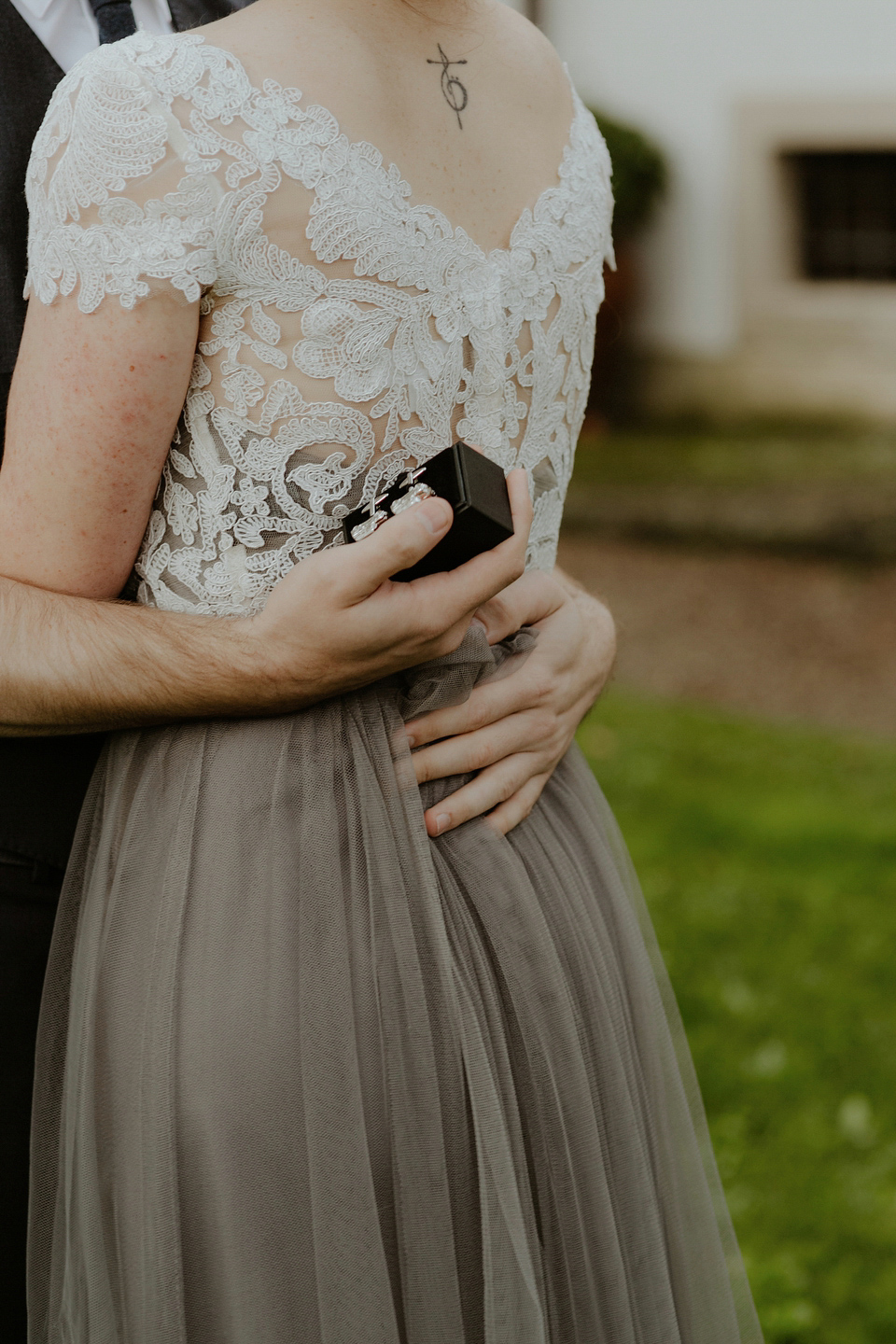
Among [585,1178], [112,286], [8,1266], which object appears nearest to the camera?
[112,286]

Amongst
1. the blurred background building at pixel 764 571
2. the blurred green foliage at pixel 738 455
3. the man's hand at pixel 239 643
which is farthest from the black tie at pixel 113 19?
→ the blurred green foliage at pixel 738 455

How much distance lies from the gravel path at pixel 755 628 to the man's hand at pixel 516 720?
12.7ft

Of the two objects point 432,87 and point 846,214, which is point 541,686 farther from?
point 846,214

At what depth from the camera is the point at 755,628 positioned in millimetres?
6348

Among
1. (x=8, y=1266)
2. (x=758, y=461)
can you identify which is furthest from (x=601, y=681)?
(x=758, y=461)

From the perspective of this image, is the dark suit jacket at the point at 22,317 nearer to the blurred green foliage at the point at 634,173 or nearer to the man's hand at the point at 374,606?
the man's hand at the point at 374,606

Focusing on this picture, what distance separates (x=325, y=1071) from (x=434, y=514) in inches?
22.1

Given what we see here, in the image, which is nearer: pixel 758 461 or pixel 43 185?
pixel 43 185

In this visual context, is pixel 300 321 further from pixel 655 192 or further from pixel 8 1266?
pixel 655 192

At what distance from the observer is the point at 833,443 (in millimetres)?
7816

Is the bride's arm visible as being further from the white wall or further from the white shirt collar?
the white wall

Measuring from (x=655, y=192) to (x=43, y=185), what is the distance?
7424 mm

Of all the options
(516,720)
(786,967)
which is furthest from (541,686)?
(786,967)

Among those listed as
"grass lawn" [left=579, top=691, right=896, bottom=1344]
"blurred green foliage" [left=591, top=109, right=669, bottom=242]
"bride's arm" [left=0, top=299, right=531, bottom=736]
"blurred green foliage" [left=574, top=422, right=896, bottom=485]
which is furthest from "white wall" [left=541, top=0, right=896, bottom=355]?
"bride's arm" [left=0, top=299, right=531, bottom=736]
